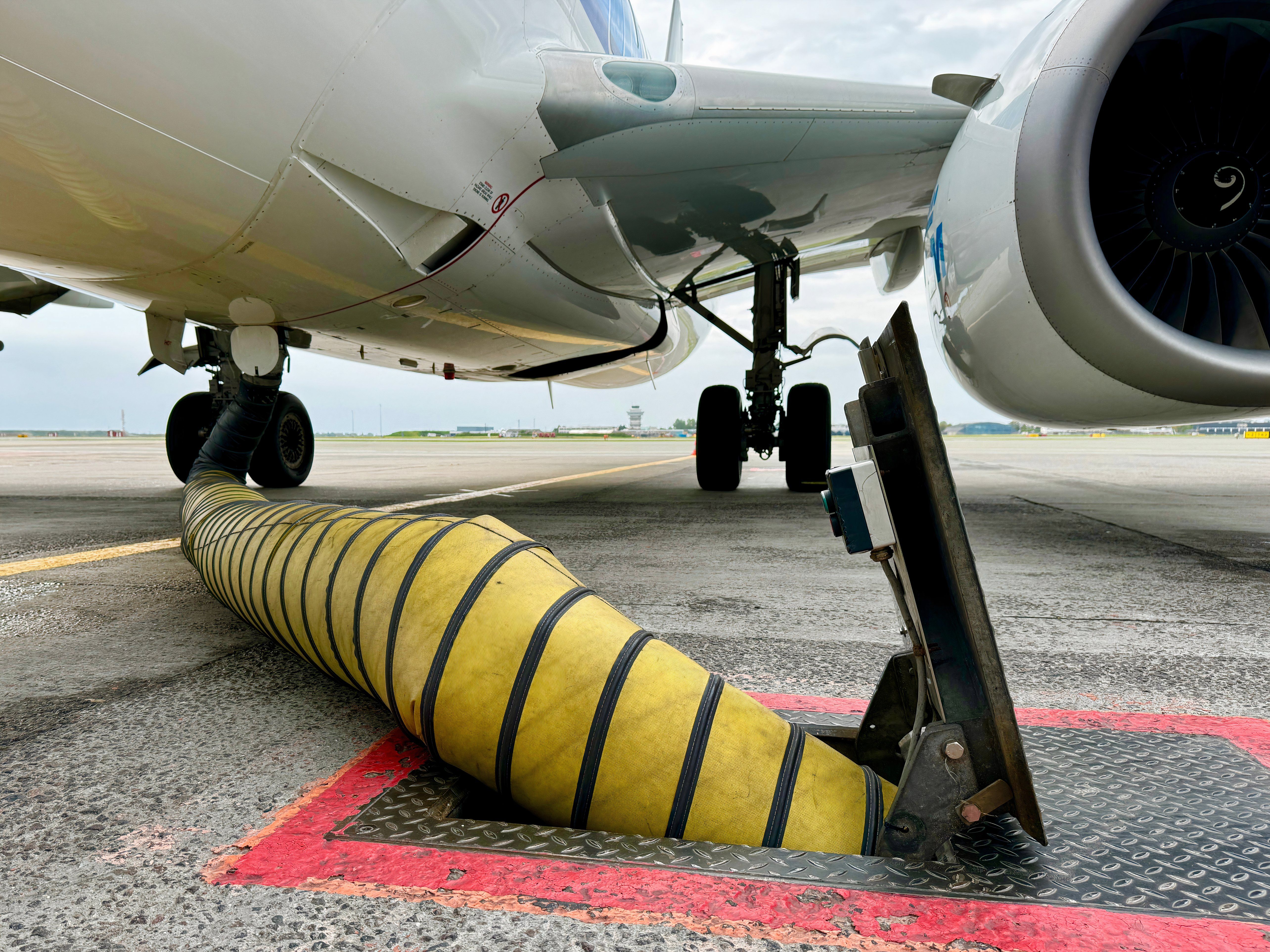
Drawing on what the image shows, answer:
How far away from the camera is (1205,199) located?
301cm

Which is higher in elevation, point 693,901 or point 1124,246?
point 1124,246

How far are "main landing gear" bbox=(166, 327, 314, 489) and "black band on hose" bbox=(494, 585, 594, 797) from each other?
573cm

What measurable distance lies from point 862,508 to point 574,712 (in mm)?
481

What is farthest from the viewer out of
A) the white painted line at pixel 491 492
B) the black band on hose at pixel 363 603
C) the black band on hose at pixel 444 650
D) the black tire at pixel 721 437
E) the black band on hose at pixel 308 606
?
the black tire at pixel 721 437

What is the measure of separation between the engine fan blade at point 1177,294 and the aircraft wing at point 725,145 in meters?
1.38

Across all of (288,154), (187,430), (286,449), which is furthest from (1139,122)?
(187,430)

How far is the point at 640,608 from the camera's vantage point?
2.26 m

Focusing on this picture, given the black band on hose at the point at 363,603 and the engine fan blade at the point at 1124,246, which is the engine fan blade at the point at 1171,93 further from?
the black band on hose at the point at 363,603

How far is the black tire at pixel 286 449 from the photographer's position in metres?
6.77

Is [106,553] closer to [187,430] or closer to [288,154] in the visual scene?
[288,154]

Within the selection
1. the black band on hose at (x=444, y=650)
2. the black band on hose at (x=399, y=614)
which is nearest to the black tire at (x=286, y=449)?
the black band on hose at (x=399, y=614)

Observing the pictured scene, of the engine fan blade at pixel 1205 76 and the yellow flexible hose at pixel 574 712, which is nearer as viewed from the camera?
the yellow flexible hose at pixel 574 712

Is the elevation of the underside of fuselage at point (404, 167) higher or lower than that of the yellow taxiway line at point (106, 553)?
higher

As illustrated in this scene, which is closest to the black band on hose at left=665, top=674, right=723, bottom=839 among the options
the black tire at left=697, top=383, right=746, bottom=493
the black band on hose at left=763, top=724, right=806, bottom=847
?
the black band on hose at left=763, top=724, right=806, bottom=847
